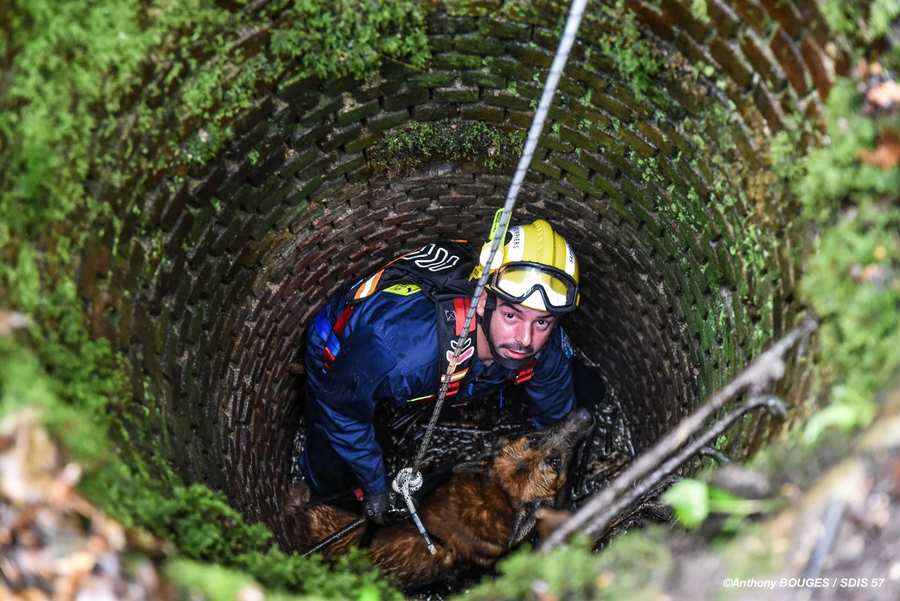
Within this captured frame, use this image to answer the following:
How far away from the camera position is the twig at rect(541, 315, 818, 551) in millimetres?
1857

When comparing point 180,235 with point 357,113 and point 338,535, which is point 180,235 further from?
point 338,535

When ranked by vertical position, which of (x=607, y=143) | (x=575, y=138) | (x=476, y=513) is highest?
(x=575, y=138)

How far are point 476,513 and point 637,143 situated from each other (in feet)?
8.17

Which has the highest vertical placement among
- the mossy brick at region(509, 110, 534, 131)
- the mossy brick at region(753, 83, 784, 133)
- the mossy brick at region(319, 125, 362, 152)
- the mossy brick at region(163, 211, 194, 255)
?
the mossy brick at region(319, 125, 362, 152)

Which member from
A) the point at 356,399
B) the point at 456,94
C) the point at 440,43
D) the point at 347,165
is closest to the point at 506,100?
the point at 456,94

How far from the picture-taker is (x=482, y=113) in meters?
3.51

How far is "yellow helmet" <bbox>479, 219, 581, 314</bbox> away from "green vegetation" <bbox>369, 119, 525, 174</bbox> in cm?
44

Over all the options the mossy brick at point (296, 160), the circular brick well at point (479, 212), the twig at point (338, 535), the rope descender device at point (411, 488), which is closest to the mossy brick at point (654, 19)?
the circular brick well at point (479, 212)

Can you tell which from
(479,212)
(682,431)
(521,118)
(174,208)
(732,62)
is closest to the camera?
(682,431)

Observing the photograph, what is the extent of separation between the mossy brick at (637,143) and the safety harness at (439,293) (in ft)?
3.66

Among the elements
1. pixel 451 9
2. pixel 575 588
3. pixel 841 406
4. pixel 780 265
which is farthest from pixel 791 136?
pixel 575 588

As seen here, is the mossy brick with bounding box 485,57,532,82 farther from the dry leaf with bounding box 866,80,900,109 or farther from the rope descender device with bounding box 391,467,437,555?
the rope descender device with bounding box 391,467,437,555

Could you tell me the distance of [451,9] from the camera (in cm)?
292

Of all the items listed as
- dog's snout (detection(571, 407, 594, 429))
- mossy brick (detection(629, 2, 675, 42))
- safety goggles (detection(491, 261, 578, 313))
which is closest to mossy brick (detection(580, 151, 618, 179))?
safety goggles (detection(491, 261, 578, 313))
